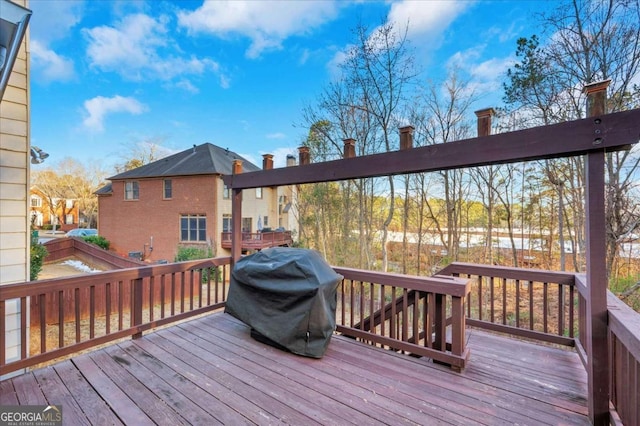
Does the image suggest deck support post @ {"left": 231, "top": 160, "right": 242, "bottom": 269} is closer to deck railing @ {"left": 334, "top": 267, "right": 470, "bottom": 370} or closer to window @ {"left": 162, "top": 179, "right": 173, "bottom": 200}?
deck railing @ {"left": 334, "top": 267, "right": 470, "bottom": 370}

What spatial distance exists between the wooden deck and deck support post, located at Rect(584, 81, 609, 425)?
233mm

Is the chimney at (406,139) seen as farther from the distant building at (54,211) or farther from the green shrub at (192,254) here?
the distant building at (54,211)

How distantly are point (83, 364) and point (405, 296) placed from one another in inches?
122

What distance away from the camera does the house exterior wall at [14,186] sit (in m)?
2.79

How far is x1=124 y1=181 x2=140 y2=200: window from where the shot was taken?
51.3ft

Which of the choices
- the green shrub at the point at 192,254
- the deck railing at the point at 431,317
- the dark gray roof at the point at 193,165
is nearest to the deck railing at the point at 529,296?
the deck railing at the point at 431,317

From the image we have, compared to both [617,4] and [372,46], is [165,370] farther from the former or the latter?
[372,46]

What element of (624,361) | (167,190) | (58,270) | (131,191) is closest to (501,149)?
(624,361)

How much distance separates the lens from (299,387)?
224 centimetres

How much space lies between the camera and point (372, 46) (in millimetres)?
9461

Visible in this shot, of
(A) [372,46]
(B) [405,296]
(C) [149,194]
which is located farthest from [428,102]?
(C) [149,194]

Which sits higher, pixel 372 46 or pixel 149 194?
pixel 372 46

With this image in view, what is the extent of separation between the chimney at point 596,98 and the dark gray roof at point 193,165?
1348cm

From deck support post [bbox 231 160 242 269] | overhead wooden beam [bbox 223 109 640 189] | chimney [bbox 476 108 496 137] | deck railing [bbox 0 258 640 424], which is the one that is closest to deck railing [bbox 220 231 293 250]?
deck support post [bbox 231 160 242 269]
